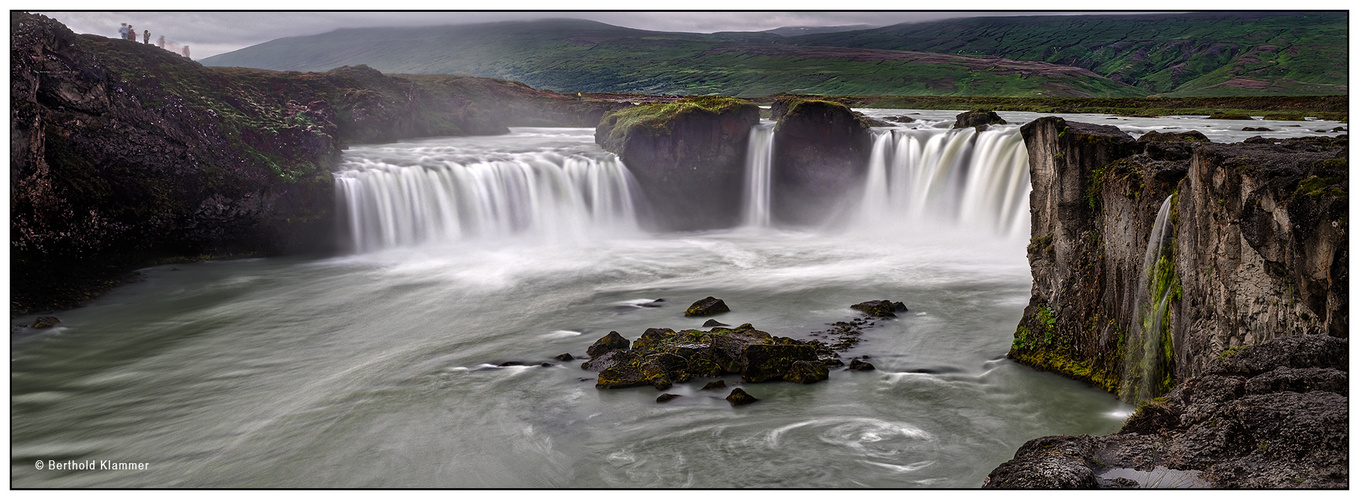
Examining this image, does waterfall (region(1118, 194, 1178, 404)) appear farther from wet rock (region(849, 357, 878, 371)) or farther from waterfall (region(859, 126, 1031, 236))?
waterfall (region(859, 126, 1031, 236))

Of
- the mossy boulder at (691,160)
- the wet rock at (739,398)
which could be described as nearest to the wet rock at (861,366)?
the wet rock at (739,398)

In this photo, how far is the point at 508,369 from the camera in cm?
1212

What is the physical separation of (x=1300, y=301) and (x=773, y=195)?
2299 centimetres

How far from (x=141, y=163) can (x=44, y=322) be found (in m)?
7.13

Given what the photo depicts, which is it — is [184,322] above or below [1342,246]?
below

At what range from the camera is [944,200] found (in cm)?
2586

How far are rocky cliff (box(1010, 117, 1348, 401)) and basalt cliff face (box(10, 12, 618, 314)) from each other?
1720 centimetres

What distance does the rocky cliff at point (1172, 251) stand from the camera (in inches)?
248

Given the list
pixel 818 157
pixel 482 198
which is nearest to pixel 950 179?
pixel 818 157

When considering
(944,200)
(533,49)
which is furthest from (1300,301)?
(533,49)

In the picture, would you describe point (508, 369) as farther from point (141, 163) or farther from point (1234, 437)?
point (141, 163)

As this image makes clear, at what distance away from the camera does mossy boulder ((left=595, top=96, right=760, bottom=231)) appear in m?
28.5

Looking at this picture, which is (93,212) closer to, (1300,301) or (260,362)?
(260,362)

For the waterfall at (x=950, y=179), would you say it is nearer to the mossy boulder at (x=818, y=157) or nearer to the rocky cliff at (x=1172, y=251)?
the mossy boulder at (x=818, y=157)
